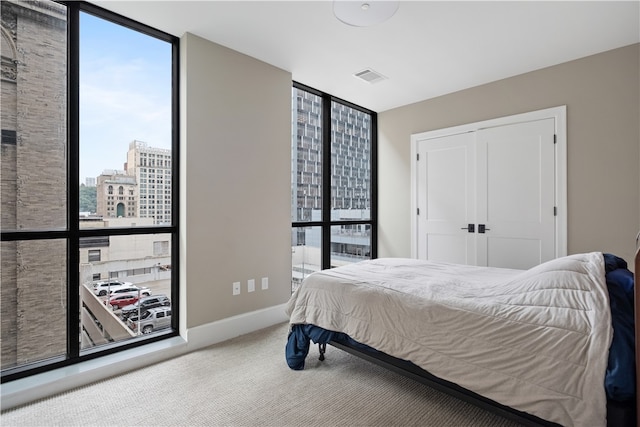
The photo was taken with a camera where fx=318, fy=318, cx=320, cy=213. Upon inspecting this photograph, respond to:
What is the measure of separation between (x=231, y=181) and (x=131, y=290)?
48.0 inches

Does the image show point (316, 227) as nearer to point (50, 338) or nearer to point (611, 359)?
point (50, 338)

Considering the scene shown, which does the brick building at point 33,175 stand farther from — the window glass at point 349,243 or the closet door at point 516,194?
the closet door at point 516,194

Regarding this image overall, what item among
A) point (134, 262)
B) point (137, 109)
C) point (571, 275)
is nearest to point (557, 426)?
point (571, 275)

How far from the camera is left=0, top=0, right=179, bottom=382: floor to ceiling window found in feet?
6.86

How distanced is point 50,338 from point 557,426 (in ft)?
9.79

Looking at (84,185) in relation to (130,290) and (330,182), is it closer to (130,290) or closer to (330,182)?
(130,290)

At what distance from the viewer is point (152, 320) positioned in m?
2.69

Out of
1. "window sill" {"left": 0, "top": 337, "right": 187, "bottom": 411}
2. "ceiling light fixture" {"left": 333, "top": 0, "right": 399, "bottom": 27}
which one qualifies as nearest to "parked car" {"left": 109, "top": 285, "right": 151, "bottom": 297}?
"window sill" {"left": 0, "top": 337, "right": 187, "bottom": 411}

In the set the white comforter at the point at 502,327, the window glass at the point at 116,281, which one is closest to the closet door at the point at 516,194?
the white comforter at the point at 502,327

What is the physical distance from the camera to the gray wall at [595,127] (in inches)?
111

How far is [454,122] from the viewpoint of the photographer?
156 inches

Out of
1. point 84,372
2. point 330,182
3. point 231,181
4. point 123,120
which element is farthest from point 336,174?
point 84,372

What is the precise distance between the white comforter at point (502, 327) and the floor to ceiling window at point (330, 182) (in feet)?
5.56

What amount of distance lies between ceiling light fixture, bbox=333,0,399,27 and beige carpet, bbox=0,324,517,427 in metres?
2.52
